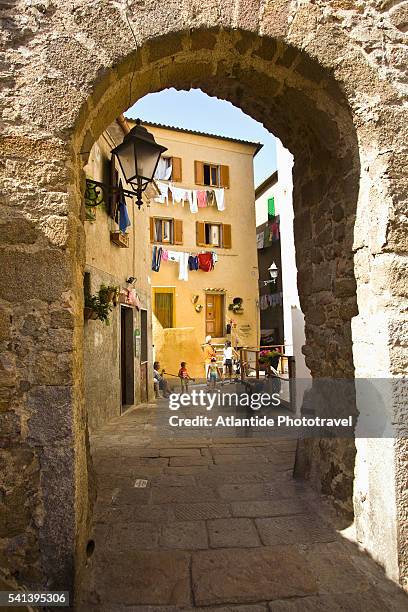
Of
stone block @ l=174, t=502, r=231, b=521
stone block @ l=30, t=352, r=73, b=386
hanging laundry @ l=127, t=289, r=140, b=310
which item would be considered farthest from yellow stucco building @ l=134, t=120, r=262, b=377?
stone block @ l=30, t=352, r=73, b=386

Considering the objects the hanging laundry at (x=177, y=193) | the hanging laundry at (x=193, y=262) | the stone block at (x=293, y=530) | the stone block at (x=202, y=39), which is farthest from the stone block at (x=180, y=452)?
the hanging laundry at (x=177, y=193)

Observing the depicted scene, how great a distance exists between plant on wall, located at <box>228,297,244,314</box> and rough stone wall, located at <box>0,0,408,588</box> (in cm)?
1382

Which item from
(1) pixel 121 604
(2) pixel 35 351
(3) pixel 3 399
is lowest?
(1) pixel 121 604

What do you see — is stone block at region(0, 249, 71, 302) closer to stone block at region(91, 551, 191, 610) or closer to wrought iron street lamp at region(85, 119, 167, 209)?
stone block at region(91, 551, 191, 610)

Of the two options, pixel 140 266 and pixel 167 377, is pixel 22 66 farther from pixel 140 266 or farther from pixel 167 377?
pixel 167 377

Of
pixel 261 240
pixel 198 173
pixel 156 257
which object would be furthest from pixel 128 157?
pixel 261 240

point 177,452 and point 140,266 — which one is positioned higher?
point 140,266

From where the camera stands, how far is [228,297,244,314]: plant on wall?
16625 millimetres

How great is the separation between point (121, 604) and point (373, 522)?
144 centimetres

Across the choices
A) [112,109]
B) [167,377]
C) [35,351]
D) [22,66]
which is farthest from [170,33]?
[167,377]

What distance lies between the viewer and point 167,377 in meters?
11.8

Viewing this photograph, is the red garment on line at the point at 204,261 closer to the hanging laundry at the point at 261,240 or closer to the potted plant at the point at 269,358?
the hanging laundry at the point at 261,240

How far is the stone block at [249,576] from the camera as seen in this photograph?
200cm

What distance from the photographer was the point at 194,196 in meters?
16.1
